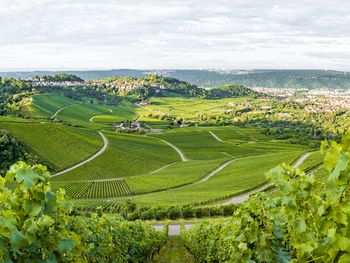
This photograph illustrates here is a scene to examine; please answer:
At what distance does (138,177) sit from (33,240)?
9207 cm

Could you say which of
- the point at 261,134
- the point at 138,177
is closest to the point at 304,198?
the point at 138,177

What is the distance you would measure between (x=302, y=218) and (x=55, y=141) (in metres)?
113

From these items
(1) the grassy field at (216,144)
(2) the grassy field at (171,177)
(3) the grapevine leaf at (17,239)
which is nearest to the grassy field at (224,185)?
(2) the grassy field at (171,177)

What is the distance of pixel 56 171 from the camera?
9844 cm

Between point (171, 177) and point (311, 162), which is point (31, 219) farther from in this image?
point (311, 162)

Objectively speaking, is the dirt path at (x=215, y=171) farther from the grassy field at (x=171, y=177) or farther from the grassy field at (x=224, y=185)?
the grassy field at (x=224, y=185)

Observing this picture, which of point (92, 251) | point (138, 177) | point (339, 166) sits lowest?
point (138, 177)

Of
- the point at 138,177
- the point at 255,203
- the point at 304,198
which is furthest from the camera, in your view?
the point at 138,177

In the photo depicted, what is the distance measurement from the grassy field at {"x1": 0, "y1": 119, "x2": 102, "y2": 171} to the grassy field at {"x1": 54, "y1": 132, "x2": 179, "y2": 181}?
17.4 feet

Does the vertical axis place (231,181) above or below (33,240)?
below

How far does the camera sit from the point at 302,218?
21.5 ft

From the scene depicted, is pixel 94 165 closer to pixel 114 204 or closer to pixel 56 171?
pixel 56 171

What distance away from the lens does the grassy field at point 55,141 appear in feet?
344

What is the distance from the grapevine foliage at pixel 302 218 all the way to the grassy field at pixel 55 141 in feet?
316
